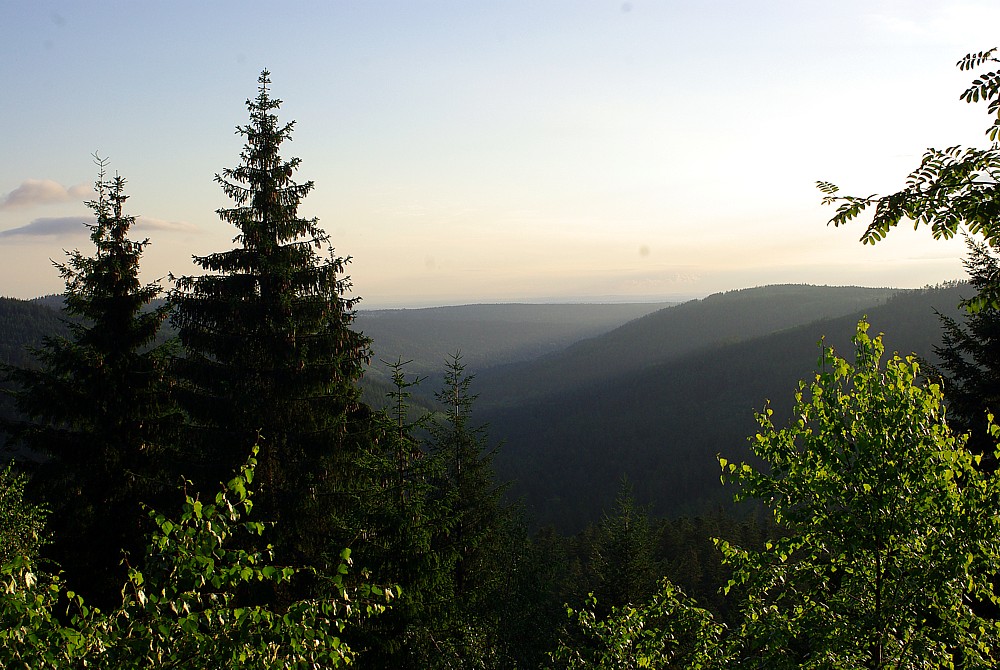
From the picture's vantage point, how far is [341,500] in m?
12.9

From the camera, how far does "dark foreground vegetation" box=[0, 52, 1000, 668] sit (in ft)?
16.2

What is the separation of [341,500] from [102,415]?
791 cm

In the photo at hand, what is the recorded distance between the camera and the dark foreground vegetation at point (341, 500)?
4930 millimetres

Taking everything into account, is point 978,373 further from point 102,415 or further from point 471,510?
point 102,415

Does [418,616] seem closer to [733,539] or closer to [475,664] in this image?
[475,664]

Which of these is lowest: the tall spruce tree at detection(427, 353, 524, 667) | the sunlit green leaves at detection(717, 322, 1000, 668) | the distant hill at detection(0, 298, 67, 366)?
the tall spruce tree at detection(427, 353, 524, 667)

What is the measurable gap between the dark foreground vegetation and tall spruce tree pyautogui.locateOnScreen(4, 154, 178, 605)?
0.20 feet

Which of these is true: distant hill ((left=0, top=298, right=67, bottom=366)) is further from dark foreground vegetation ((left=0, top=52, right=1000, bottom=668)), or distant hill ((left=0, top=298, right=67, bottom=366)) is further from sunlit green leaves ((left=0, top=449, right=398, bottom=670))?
sunlit green leaves ((left=0, top=449, right=398, bottom=670))


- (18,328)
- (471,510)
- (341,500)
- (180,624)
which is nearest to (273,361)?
(341,500)

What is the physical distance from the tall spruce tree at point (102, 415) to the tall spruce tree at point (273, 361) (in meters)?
3.58

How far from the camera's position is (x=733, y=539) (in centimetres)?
5588

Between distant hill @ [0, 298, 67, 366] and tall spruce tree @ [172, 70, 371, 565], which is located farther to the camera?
distant hill @ [0, 298, 67, 366]

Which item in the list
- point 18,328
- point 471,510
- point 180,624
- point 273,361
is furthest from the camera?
point 18,328

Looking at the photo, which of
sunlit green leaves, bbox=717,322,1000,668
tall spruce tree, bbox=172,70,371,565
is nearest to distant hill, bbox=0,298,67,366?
tall spruce tree, bbox=172,70,371,565
